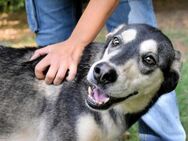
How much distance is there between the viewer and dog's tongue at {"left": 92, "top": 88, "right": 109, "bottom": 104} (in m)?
3.07

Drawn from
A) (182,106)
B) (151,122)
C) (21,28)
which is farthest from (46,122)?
(21,28)

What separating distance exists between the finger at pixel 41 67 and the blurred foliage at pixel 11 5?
5.96 m

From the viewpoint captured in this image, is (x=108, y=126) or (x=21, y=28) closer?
(x=108, y=126)

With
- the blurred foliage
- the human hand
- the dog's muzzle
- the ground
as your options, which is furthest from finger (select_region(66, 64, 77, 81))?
the blurred foliage

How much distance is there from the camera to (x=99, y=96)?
310 cm

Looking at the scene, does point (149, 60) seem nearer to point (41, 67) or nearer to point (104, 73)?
point (104, 73)

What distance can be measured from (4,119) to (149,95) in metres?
0.87

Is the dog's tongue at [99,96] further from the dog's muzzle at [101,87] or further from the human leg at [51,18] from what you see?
the human leg at [51,18]

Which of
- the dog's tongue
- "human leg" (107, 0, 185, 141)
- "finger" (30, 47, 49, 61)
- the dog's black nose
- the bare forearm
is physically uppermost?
the dog's black nose

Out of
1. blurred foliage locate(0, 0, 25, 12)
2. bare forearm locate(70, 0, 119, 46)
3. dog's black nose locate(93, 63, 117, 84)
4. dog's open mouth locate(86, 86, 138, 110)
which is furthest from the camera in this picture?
blurred foliage locate(0, 0, 25, 12)

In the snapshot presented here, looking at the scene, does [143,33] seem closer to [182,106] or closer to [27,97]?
[27,97]

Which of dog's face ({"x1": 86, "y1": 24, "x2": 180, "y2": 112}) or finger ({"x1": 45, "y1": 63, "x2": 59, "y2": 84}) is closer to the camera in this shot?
dog's face ({"x1": 86, "y1": 24, "x2": 180, "y2": 112})

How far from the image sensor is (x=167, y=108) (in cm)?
422

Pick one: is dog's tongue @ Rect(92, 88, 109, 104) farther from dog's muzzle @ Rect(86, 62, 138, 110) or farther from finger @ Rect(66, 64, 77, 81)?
finger @ Rect(66, 64, 77, 81)
